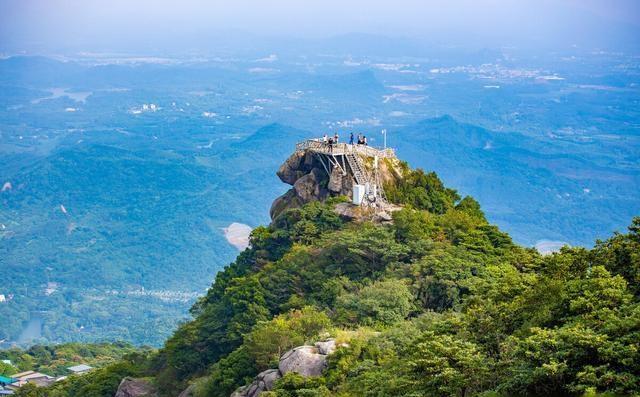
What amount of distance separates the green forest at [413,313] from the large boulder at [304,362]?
1.36ft

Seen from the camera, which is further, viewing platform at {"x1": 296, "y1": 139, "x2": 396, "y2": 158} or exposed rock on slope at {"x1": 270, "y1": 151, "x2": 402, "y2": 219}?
viewing platform at {"x1": 296, "y1": 139, "x2": 396, "y2": 158}

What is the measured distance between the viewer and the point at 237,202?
131 meters

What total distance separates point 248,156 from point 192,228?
38709 mm

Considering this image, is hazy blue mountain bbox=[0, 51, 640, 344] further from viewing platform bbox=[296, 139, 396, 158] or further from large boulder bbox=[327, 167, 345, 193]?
large boulder bbox=[327, 167, 345, 193]

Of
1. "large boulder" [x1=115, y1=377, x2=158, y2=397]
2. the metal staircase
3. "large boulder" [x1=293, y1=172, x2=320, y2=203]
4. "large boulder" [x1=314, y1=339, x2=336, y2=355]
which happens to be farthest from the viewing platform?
"large boulder" [x1=314, y1=339, x2=336, y2=355]

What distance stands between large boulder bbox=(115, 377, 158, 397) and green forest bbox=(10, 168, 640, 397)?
76cm

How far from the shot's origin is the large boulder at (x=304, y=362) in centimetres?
2642

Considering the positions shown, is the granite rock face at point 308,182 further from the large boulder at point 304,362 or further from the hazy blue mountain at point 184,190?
the hazy blue mountain at point 184,190

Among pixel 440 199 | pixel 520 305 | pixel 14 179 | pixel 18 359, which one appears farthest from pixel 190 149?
pixel 520 305

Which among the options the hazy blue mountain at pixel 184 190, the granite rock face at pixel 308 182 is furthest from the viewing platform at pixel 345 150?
the hazy blue mountain at pixel 184 190

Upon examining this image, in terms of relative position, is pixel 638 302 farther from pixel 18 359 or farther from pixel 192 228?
pixel 192 228

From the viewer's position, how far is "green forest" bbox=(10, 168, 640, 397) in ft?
63.3

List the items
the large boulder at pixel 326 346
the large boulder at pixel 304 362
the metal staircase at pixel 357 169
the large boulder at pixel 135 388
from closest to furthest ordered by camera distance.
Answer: the large boulder at pixel 304 362 → the large boulder at pixel 326 346 → the large boulder at pixel 135 388 → the metal staircase at pixel 357 169

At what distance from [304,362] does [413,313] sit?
5.51 m
